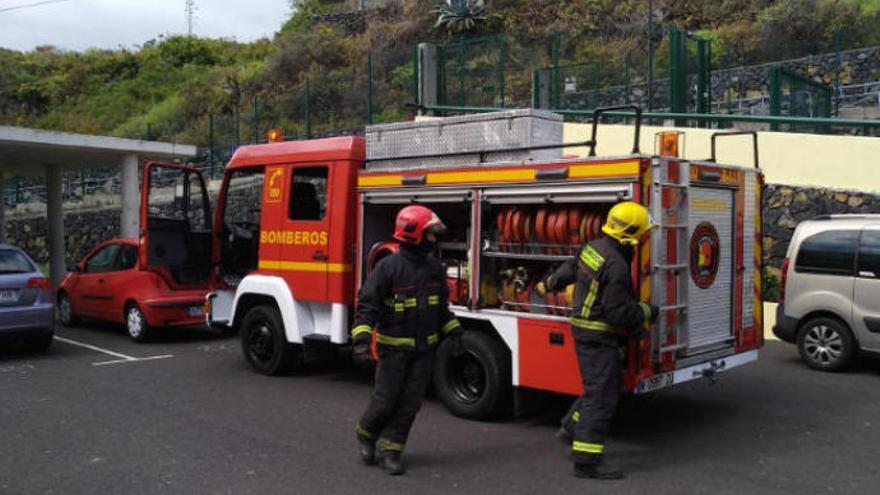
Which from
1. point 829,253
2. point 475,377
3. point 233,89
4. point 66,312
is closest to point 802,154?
point 829,253

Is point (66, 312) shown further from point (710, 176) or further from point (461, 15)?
point (461, 15)

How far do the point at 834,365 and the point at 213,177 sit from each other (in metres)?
17.6

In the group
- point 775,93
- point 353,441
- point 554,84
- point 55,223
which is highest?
point 554,84

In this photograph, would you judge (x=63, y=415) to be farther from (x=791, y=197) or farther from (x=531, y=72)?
(x=531, y=72)

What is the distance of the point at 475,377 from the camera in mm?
6715

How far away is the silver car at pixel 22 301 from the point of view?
9.40 m

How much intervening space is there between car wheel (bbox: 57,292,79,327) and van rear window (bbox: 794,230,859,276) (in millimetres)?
10548

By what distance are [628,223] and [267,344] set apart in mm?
4635

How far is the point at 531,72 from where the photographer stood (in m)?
16.9

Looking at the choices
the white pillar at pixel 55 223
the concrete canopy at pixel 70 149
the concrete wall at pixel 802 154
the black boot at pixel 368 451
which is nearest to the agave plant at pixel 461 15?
the concrete canopy at pixel 70 149

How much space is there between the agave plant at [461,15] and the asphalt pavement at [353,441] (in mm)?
20976

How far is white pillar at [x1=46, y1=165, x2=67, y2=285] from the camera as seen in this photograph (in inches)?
687

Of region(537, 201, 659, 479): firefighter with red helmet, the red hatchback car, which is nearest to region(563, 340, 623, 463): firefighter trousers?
region(537, 201, 659, 479): firefighter with red helmet

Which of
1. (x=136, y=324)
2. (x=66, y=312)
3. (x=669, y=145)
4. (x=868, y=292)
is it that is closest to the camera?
(x=669, y=145)
